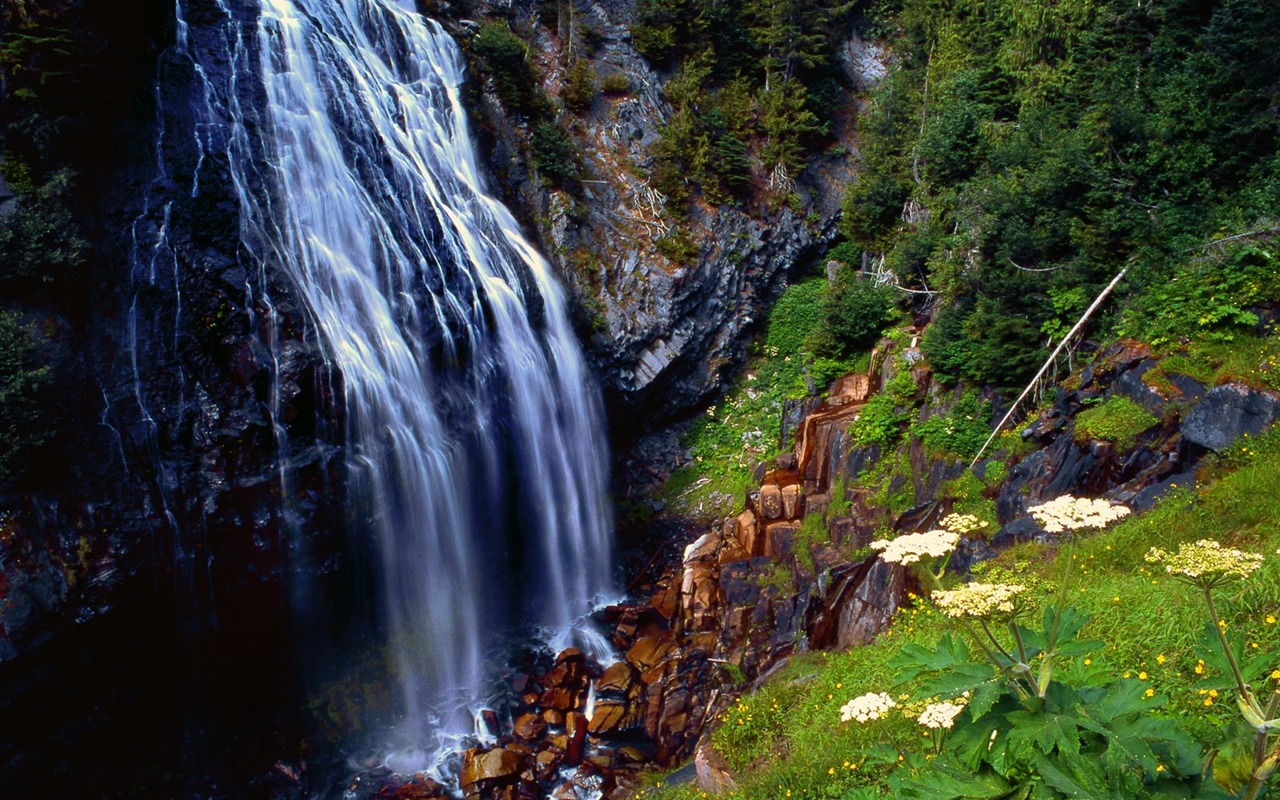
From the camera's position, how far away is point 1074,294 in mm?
9906

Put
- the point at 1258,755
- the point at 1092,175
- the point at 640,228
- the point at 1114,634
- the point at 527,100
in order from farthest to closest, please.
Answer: the point at 640,228, the point at 527,100, the point at 1092,175, the point at 1114,634, the point at 1258,755

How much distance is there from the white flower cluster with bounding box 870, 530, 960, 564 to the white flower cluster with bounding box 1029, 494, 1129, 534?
0.35 meters

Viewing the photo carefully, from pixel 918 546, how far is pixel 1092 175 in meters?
9.07

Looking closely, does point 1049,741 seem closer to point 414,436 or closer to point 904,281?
point 414,436

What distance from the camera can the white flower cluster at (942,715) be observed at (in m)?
2.85

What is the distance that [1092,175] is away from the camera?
9.88 m

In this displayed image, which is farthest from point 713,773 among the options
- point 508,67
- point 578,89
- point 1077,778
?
point 578,89

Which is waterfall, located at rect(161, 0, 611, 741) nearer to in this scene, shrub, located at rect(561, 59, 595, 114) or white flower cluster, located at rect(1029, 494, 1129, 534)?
shrub, located at rect(561, 59, 595, 114)

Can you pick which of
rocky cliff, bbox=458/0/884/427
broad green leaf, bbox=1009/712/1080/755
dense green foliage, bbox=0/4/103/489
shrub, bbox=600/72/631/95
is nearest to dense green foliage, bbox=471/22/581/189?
rocky cliff, bbox=458/0/884/427

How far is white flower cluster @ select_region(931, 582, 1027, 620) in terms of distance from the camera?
8.14ft

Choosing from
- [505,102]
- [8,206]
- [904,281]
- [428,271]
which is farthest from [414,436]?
[904,281]

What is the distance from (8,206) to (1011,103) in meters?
16.0

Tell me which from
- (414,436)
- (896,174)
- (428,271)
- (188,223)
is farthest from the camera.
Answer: (896,174)

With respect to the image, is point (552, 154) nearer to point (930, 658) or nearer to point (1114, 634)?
point (1114, 634)
